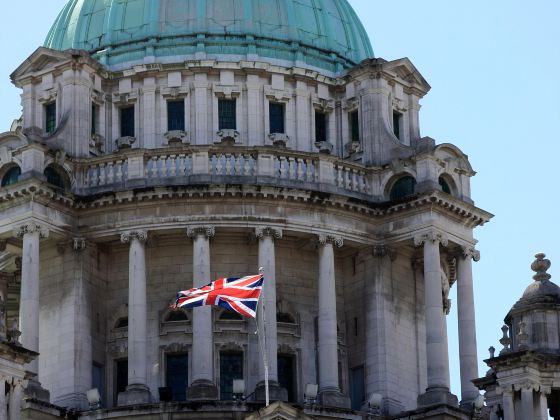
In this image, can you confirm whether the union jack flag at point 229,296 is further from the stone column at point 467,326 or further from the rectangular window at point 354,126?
the rectangular window at point 354,126

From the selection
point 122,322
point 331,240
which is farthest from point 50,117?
point 331,240

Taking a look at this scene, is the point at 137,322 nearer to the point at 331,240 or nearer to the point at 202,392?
the point at 202,392

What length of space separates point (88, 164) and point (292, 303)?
7.60m

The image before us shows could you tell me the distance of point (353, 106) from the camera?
7506cm

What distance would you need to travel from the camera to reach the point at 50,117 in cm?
7456

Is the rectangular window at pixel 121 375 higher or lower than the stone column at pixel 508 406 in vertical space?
higher

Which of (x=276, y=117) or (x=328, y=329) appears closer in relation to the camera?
(x=328, y=329)

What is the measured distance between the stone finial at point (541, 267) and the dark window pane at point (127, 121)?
592 inches

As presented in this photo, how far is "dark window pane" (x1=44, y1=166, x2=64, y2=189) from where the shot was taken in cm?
7131

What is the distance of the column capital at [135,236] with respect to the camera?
70.6 meters

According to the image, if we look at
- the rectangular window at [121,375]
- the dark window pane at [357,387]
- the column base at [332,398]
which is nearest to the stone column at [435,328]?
the column base at [332,398]

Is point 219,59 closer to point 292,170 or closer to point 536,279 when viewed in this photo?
point 292,170

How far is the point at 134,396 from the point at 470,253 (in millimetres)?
11738

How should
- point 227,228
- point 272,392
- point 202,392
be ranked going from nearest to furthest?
point 202,392
point 272,392
point 227,228
